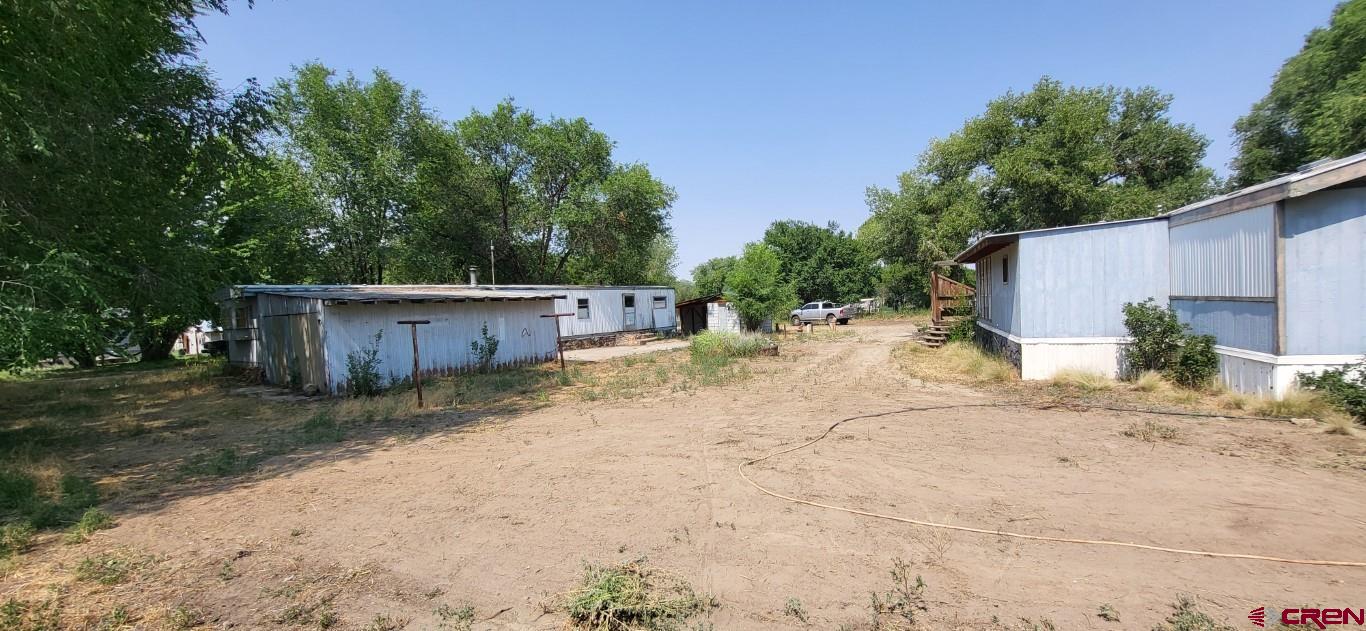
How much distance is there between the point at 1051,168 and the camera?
19109 mm

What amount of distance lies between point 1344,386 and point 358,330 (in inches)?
666

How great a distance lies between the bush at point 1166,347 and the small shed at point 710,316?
15330mm

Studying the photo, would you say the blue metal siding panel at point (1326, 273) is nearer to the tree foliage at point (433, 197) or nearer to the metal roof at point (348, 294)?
the metal roof at point (348, 294)

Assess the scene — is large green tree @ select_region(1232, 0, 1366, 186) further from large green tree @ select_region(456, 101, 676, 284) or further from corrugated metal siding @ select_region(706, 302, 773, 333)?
large green tree @ select_region(456, 101, 676, 284)

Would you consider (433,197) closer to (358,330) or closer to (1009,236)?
(358,330)

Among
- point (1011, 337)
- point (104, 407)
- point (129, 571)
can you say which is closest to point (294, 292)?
point (104, 407)

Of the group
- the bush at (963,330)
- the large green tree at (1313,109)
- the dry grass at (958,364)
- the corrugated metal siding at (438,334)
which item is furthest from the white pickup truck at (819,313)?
the corrugated metal siding at (438,334)

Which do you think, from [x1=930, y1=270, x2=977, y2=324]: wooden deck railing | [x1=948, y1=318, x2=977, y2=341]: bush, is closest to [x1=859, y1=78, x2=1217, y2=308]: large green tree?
[x1=930, y1=270, x2=977, y2=324]: wooden deck railing

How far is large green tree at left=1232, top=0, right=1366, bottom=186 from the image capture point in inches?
539

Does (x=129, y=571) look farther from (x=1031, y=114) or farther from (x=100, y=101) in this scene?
(x=1031, y=114)

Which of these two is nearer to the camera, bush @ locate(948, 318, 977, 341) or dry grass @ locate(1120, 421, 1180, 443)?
dry grass @ locate(1120, 421, 1180, 443)

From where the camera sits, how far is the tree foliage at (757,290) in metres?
23.1

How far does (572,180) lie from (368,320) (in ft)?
68.6

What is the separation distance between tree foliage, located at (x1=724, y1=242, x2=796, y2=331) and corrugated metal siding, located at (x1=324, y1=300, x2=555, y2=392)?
26.9ft
